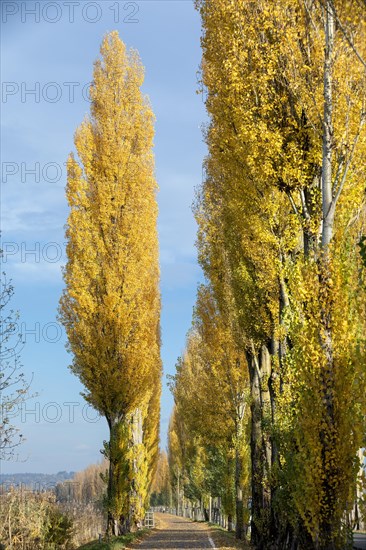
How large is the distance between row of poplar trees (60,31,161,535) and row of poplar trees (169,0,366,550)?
4604 millimetres

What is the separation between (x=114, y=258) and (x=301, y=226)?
10.8 m

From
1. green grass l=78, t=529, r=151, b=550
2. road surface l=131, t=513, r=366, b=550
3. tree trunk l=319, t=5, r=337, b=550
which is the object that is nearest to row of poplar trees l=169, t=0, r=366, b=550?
tree trunk l=319, t=5, r=337, b=550

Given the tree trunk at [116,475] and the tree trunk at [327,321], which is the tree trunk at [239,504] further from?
the tree trunk at [327,321]

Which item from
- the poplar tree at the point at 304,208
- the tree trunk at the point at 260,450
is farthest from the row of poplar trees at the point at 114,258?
the poplar tree at the point at 304,208

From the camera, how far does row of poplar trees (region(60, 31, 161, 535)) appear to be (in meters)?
19.5

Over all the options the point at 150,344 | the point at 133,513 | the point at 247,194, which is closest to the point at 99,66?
the point at 150,344

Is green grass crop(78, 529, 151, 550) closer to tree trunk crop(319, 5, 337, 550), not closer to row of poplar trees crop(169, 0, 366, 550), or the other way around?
row of poplar trees crop(169, 0, 366, 550)

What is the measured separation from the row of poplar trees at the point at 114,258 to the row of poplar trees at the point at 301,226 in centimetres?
460

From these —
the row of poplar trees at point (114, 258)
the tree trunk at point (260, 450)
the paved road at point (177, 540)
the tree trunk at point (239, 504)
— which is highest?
the row of poplar trees at point (114, 258)

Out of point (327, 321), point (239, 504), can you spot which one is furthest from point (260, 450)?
point (327, 321)

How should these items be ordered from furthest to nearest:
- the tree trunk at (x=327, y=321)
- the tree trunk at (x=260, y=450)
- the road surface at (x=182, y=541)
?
the road surface at (x=182, y=541) → the tree trunk at (x=260, y=450) → the tree trunk at (x=327, y=321)

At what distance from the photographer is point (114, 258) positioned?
20703 mm

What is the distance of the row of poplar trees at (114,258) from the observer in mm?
19484

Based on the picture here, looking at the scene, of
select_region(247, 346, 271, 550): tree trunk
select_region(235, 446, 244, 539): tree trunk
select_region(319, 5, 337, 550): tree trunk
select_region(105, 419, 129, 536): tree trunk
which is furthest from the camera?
select_region(235, 446, 244, 539): tree trunk
